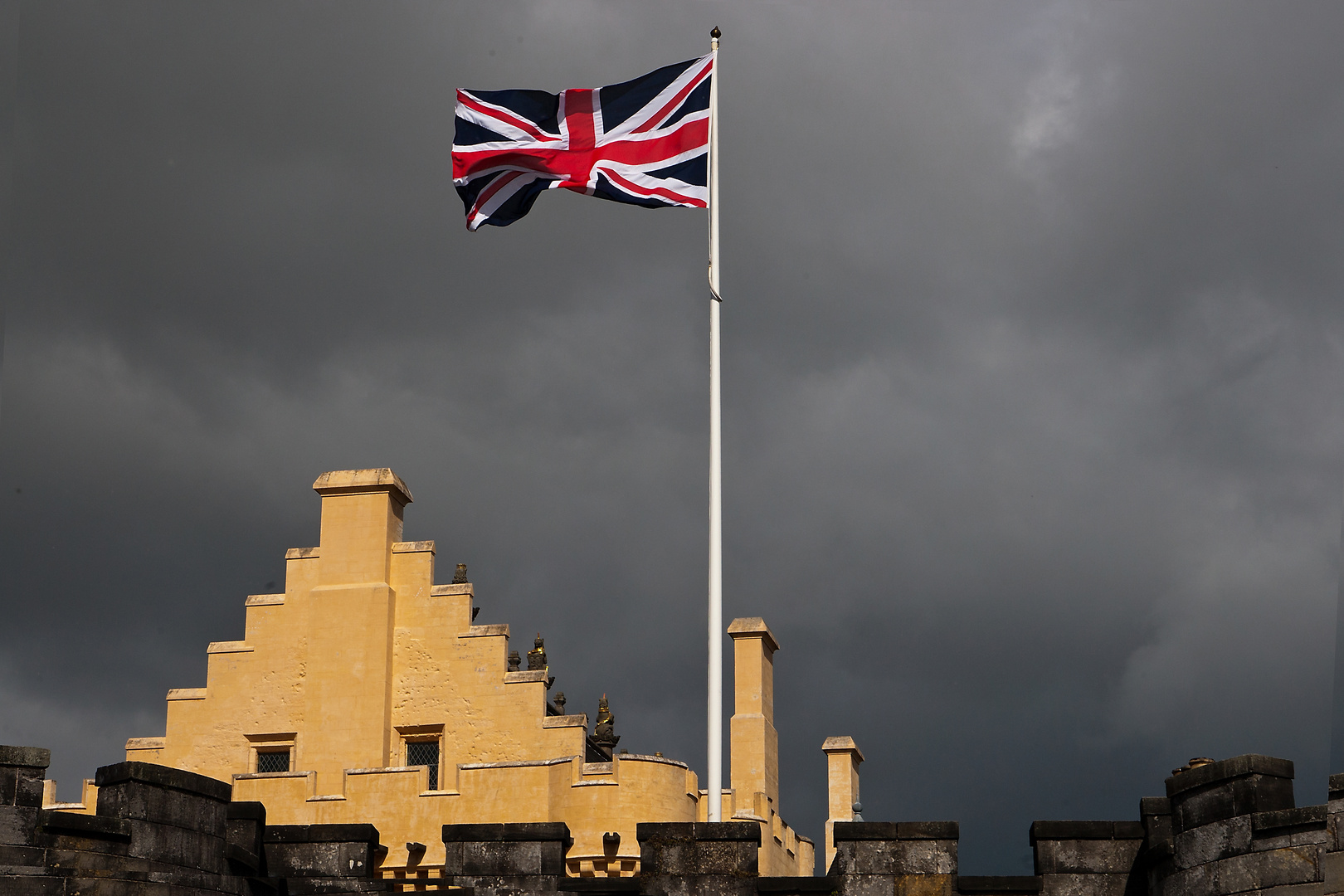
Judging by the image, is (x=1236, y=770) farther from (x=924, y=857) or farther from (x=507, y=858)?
(x=507, y=858)

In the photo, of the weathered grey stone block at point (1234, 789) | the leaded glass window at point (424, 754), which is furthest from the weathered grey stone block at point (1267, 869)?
the leaded glass window at point (424, 754)

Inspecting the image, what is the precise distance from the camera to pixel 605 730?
27.9 meters

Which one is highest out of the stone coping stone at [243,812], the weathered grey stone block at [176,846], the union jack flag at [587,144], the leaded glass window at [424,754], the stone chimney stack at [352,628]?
the union jack flag at [587,144]

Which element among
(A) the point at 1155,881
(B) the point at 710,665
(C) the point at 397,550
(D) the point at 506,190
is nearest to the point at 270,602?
(C) the point at 397,550

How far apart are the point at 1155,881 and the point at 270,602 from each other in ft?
50.3

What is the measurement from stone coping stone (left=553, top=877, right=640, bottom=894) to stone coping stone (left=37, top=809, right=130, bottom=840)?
399 centimetres

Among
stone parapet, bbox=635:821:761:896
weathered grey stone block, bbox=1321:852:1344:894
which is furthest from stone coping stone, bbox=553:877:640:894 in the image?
weathered grey stone block, bbox=1321:852:1344:894

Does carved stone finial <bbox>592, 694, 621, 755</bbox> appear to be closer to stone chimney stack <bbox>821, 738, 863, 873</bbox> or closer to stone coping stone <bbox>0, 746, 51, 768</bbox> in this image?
stone chimney stack <bbox>821, 738, 863, 873</bbox>

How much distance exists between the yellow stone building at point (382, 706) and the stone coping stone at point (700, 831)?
7.54 meters

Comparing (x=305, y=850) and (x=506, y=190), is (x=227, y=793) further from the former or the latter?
(x=506, y=190)

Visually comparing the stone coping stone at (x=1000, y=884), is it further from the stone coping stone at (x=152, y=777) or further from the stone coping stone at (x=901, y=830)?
the stone coping stone at (x=152, y=777)

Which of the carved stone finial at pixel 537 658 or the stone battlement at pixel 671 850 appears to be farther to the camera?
the carved stone finial at pixel 537 658

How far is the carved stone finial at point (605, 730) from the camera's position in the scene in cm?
2762

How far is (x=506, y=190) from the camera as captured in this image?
2020 cm
